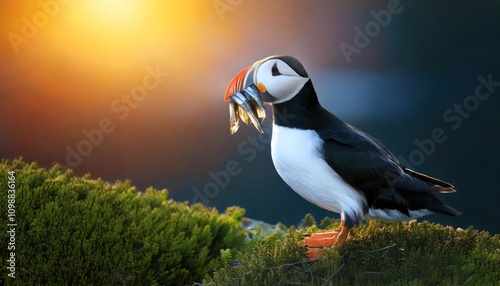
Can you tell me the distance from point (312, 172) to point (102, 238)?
182 cm

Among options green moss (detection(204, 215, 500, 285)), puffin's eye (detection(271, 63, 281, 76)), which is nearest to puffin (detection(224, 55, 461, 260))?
puffin's eye (detection(271, 63, 281, 76))

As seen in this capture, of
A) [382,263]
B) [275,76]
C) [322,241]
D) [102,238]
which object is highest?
[275,76]

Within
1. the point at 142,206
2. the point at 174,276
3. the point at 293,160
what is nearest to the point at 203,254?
the point at 174,276

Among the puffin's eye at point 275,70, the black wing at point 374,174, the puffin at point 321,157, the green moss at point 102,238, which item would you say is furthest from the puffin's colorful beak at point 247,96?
the green moss at point 102,238

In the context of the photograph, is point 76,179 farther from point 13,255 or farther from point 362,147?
point 362,147

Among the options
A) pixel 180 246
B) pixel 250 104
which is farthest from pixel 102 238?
pixel 250 104

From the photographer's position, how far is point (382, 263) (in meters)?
3.29

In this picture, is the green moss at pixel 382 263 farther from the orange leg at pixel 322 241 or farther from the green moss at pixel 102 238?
the green moss at pixel 102 238

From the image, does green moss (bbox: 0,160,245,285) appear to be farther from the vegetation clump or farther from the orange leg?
the orange leg

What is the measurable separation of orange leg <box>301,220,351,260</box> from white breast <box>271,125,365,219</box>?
0.12 meters

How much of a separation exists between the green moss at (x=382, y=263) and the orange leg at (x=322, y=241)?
0.05 metres

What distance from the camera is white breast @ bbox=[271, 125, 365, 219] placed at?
136 inches

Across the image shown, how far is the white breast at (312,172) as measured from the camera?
3451 millimetres

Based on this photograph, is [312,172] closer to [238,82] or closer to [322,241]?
[322,241]
